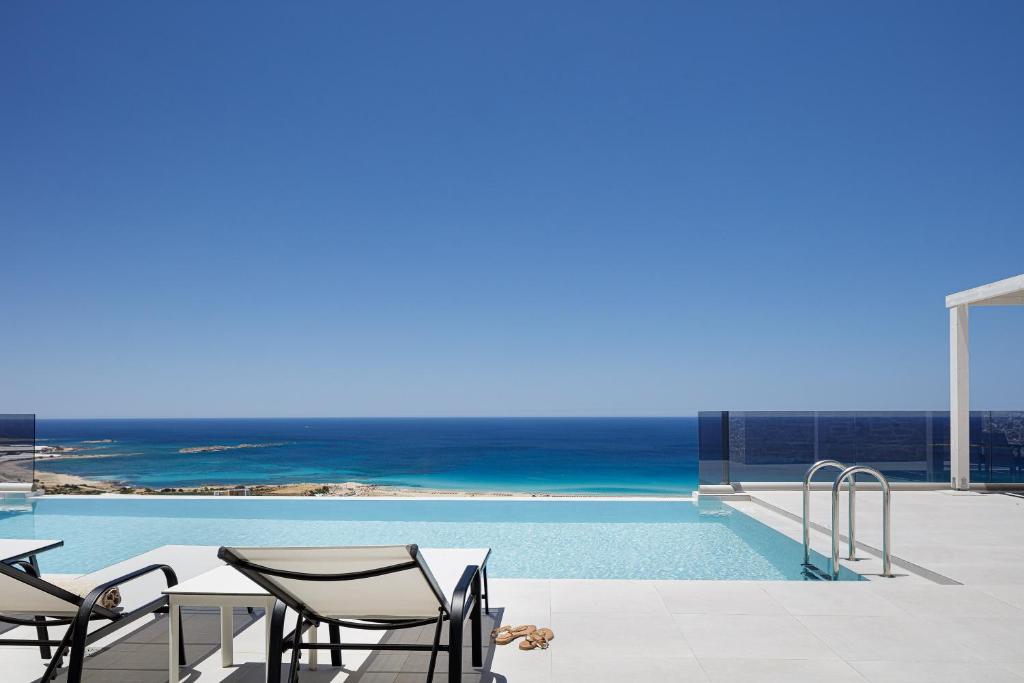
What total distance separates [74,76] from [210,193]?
3.50 meters

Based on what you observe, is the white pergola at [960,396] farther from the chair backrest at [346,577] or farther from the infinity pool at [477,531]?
the chair backrest at [346,577]

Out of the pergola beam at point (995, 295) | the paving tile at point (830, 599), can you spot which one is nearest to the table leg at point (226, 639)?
the paving tile at point (830, 599)

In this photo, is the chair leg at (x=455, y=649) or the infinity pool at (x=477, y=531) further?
the infinity pool at (x=477, y=531)

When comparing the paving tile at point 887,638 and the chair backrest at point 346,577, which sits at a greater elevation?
the chair backrest at point 346,577

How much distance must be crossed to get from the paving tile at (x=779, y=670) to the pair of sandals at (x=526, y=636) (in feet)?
2.50

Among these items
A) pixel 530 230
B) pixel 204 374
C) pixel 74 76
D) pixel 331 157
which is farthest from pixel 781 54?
pixel 204 374

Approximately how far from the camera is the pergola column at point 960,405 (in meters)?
8.84

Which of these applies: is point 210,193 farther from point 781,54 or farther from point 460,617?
point 460,617

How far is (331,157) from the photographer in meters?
15.8

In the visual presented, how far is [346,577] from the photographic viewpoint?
234cm

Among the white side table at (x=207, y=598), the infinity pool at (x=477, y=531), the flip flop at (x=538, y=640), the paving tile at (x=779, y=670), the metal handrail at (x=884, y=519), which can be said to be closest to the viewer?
the white side table at (x=207, y=598)

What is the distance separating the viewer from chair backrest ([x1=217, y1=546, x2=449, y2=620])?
90.0 inches

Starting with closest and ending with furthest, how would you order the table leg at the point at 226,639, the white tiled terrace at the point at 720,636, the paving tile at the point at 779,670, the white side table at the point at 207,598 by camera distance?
the white side table at the point at 207,598
the paving tile at the point at 779,670
the white tiled terrace at the point at 720,636
the table leg at the point at 226,639

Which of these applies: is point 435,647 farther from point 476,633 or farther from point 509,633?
point 509,633
